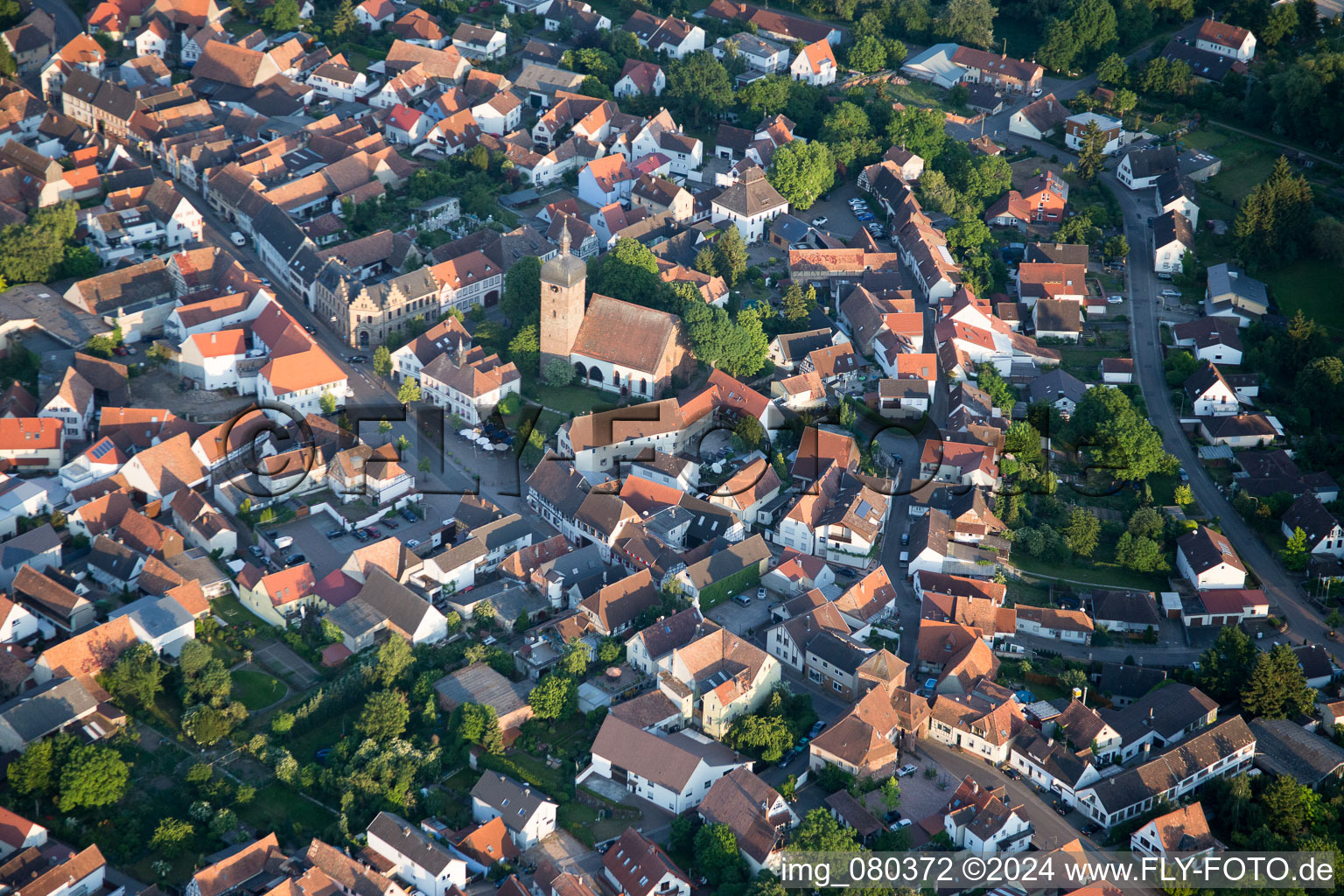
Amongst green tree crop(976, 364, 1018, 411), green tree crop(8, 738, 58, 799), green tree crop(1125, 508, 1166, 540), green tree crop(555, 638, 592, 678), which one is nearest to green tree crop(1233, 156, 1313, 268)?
green tree crop(976, 364, 1018, 411)

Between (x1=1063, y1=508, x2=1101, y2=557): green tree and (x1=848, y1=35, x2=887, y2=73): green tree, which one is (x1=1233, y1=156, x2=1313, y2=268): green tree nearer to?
(x1=1063, y1=508, x2=1101, y2=557): green tree

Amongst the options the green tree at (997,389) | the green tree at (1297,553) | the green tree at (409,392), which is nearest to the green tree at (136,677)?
the green tree at (409,392)

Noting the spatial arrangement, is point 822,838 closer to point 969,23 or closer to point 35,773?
point 35,773

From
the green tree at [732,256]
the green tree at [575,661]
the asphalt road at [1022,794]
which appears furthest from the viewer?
the green tree at [732,256]

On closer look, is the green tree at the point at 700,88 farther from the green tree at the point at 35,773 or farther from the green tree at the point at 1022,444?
the green tree at the point at 35,773

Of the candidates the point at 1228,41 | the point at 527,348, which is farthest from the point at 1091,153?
the point at 527,348

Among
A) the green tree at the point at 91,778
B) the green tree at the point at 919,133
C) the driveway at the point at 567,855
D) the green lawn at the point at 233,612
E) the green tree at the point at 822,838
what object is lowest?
the green lawn at the point at 233,612

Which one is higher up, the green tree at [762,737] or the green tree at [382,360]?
the green tree at [762,737]
